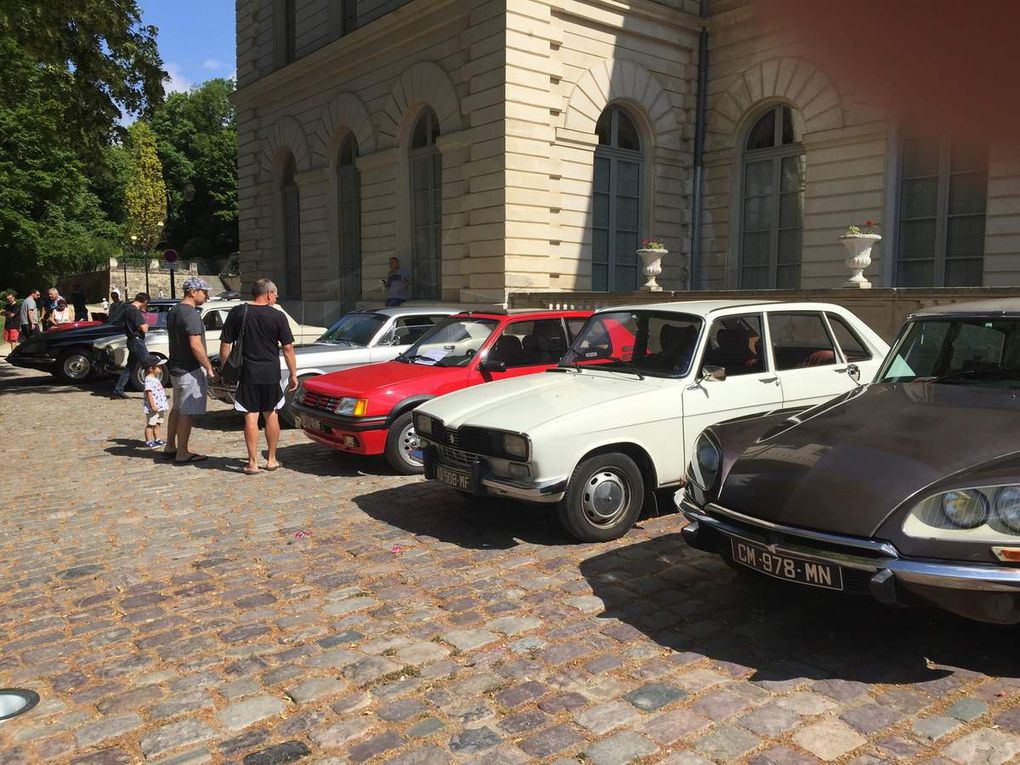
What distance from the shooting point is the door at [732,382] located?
5961 mm

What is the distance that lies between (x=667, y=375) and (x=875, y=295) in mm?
5992

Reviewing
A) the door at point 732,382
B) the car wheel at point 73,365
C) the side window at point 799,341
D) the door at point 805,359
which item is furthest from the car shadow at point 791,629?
the car wheel at point 73,365

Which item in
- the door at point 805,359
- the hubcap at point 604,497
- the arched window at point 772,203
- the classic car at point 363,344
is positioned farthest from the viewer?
the arched window at point 772,203

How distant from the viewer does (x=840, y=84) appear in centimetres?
150

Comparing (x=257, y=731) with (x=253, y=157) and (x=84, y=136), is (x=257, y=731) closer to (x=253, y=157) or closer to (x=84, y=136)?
(x=84, y=136)

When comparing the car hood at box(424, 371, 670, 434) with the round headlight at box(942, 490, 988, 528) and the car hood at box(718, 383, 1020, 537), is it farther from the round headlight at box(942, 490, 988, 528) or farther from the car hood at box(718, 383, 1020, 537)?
the round headlight at box(942, 490, 988, 528)

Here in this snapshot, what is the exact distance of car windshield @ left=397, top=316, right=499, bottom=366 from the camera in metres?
8.31

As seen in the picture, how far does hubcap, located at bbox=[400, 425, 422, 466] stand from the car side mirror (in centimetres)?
295

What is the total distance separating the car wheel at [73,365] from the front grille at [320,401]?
9.89 meters

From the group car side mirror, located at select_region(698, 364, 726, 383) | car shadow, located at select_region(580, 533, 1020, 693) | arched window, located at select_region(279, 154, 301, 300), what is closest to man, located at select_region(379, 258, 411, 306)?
arched window, located at select_region(279, 154, 301, 300)

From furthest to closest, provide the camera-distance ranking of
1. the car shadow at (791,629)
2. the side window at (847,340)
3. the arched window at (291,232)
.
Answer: the arched window at (291,232)
the side window at (847,340)
the car shadow at (791,629)

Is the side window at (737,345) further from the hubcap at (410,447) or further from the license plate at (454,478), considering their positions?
the hubcap at (410,447)

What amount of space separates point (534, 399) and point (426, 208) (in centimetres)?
1448

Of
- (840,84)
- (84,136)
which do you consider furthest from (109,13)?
(840,84)
